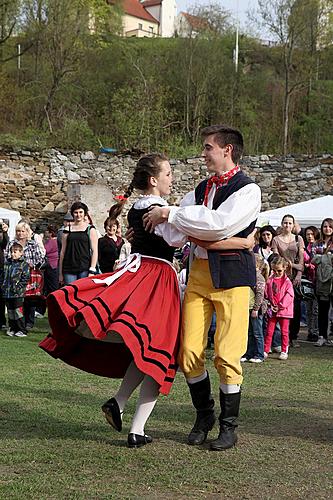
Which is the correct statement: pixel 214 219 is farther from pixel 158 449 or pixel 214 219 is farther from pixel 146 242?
pixel 158 449

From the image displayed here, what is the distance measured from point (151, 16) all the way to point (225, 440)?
65.9 m

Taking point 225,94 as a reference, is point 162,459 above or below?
below

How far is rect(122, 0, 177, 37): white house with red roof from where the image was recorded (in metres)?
63.3

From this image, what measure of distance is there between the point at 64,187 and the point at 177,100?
31.6 ft

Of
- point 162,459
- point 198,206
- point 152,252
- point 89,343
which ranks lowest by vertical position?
point 162,459

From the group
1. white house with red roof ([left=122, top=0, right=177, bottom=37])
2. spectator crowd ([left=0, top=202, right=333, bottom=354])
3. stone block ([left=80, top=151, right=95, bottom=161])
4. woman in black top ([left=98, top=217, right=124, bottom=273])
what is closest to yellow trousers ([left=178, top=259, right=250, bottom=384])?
spectator crowd ([left=0, top=202, right=333, bottom=354])

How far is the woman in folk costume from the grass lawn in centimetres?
30

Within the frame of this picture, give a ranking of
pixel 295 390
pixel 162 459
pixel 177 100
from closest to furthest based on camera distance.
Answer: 1. pixel 162 459
2. pixel 295 390
3. pixel 177 100

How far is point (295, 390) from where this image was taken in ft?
22.1

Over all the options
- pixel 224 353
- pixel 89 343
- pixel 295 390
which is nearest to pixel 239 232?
pixel 224 353

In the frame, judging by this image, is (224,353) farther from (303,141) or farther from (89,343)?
(303,141)

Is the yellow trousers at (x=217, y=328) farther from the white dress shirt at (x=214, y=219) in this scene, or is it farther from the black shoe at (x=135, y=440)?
the black shoe at (x=135, y=440)

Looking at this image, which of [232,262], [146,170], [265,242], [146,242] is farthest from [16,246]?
[232,262]

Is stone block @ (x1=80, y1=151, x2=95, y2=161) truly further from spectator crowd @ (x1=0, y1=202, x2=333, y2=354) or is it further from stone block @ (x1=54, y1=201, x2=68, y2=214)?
spectator crowd @ (x1=0, y1=202, x2=333, y2=354)
